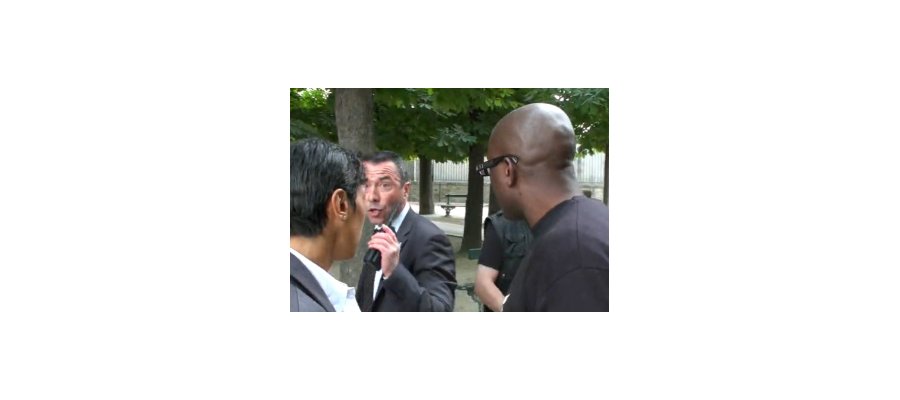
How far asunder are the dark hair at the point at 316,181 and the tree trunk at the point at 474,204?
2.40 feet

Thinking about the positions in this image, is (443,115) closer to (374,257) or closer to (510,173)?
(510,173)

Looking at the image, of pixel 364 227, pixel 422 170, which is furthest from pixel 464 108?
pixel 364 227

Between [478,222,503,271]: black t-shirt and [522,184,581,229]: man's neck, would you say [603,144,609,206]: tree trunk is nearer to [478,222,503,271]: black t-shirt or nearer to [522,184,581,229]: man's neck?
[522,184,581,229]: man's neck

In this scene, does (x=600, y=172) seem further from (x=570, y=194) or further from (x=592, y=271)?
(x=592, y=271)

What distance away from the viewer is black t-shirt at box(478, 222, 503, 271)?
4.08 metres

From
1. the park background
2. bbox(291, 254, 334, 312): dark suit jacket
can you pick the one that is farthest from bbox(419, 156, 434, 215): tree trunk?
bbox(291, 254, 334, 312): dark suit jacket

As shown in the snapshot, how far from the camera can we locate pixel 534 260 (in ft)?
Result: 12.8

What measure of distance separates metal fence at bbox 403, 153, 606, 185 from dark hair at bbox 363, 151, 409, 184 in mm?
41

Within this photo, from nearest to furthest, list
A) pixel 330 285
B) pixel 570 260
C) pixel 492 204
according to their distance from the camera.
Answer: pixel 570 260 → pixel 330 285 → pixel 492 204

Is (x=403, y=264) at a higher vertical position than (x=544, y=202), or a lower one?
lower

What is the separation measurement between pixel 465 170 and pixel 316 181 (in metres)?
1.01

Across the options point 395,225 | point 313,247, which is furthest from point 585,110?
point 313,247

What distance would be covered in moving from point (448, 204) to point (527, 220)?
512 millimetres

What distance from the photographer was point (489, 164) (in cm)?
407
